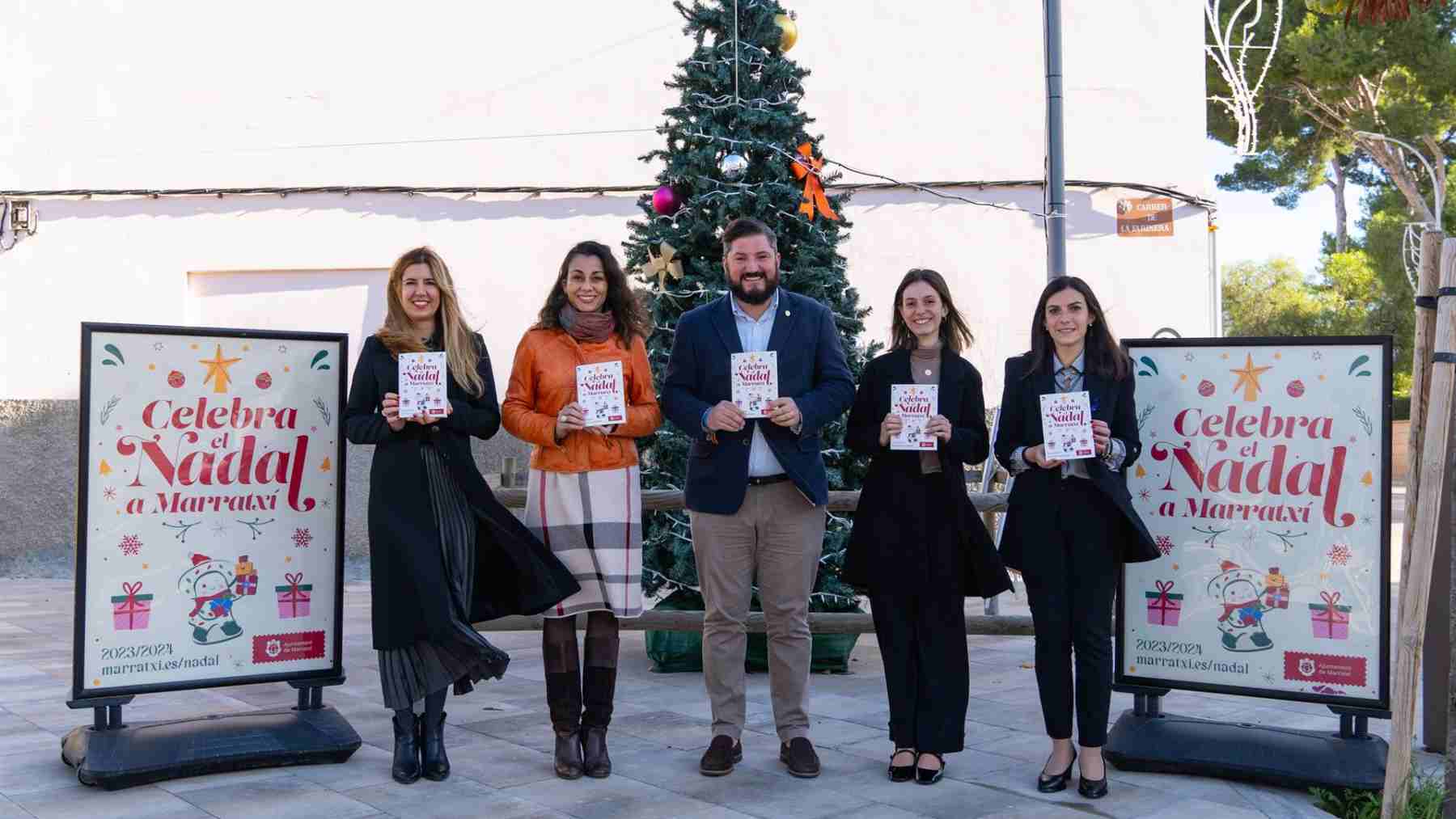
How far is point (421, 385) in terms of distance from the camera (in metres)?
4.55

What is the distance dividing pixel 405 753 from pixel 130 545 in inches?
51.2

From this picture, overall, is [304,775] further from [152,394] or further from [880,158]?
[880,158]

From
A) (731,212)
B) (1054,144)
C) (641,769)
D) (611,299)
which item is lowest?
(641,769)

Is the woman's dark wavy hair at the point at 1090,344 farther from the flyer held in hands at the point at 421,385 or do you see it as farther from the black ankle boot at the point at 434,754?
the black ankle boot at the point at 434,754

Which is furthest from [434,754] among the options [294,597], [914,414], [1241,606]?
[1241,606]

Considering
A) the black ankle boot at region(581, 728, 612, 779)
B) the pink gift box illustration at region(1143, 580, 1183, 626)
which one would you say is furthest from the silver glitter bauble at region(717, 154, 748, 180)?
the black ankle boot at region(581, 728, 612, 779)

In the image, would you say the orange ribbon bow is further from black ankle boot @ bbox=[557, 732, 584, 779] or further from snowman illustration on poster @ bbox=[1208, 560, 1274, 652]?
black ankle boot @ bbox=[557, 732, 584, 779]

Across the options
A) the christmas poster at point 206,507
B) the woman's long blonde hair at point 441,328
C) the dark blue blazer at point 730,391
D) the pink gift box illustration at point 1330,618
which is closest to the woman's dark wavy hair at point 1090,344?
the dark blue blazer at point 730,391

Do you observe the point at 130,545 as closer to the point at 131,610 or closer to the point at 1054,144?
the point at 131,610

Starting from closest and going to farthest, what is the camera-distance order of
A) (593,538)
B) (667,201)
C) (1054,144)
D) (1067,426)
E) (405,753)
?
(1067,426) < (405,753) < (593,538) < (667,201) < (1054,144)

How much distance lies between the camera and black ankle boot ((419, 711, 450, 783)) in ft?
15.6

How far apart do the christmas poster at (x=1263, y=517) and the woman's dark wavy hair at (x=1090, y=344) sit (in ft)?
1.45

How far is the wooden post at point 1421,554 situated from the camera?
4004 mm

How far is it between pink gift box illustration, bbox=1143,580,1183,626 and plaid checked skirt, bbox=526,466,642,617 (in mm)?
2054
